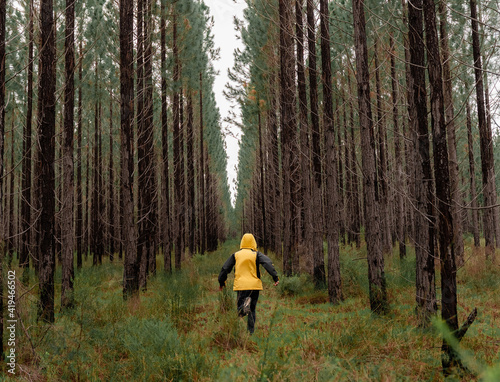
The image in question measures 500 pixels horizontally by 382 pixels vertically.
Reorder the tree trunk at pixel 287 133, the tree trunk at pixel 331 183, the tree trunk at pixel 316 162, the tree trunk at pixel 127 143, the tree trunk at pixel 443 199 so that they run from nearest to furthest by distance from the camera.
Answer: the tree trunk at pixel 443 199 → the tree trunk at pixel 331 183 → the tree trunk at pixel 127 143 → the tree trunk at pixel 316 162 → the tree trunk at pixel 287 133

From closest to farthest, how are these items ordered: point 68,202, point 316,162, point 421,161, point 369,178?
1. point 421,161
2. point 369,178
3. point 68,202
4. point 316,162

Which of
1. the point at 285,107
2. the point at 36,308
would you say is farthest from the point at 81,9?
the point at 36,308

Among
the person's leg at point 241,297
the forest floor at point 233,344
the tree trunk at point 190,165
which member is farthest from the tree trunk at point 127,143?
the tree trunk at point 190,165

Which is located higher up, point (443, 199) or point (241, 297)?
point (443, 199)

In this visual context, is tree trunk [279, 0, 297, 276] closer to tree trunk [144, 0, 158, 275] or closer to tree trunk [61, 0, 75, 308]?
tree trunk [144, 0, 158, 275]

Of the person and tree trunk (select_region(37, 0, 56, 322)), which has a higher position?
tree trunk (select_region(37, 0, 56, 322))

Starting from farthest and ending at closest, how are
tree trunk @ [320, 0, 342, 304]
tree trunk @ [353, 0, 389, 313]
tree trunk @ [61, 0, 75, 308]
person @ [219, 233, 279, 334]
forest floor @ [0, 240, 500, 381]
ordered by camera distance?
tree trunk @ [320, 0, 342, 304]
tree trunk @ [61, 0, 75, 308]
tree trunk @ [353, 0, 389, 313]
person @ [219, 233, 279, 334]
forest floor @ [0, 240, 500, 381]

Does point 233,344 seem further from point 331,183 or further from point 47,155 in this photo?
point 47,155

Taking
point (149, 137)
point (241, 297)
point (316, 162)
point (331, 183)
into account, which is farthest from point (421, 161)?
point (149, 137)

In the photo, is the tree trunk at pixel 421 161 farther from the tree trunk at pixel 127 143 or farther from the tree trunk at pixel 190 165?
the tree trunk at pixel 190 165

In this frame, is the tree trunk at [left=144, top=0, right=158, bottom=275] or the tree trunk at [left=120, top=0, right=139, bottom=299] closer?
the tree trunk at [left=120, top=0, right=139, bottom=299]

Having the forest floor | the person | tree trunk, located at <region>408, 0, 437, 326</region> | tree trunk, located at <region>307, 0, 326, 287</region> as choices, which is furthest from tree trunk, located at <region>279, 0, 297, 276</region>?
tree trunk, located at <region>408, 0, 437, 326</region>

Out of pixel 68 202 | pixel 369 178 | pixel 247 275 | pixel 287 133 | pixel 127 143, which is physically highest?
pixel 287 133

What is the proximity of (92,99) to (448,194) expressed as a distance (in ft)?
51.2
